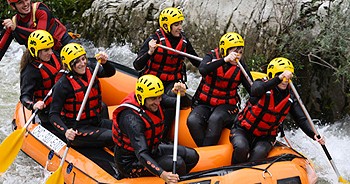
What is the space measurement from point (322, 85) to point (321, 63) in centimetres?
33

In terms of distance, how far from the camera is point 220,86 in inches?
251

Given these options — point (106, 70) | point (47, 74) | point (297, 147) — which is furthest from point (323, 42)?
point (47, 74)

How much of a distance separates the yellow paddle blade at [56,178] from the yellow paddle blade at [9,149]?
778 mm

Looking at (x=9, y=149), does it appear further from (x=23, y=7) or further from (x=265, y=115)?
(x=265, y=115)

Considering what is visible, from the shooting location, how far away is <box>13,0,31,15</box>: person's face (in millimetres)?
7289

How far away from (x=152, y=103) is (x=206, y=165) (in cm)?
100

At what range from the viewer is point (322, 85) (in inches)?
320

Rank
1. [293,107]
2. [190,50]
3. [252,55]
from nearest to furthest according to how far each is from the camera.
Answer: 1. [293,107]
2. [190,50]
3. [252,55]

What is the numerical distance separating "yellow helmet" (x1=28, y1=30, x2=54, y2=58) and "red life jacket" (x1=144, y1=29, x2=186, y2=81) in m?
1.24

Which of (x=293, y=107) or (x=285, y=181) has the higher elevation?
(x=293, y=107)

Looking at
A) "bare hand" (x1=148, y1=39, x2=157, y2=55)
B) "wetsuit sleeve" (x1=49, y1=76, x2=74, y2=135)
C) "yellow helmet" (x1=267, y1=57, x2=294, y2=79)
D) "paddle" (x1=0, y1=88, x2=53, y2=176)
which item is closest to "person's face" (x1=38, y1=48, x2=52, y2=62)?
"wetsuit sleeve" (x1=49, y1=76, x2=74, y2=135)

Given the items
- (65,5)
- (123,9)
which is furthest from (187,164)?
(65,5)

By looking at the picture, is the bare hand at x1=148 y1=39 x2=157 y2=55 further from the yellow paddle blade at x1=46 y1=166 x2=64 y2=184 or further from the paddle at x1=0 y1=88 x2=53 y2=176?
the yellow paddle blade at x1=46 y1=166 x2=64 y2=184

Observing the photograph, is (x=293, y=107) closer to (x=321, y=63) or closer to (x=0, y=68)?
(x=321, y=63)
